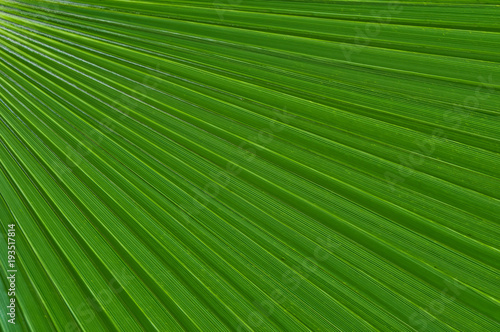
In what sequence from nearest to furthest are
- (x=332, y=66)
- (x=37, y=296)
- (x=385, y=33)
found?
(x=385, y=33) < (x=332, y=66) < (x=37, y=296)

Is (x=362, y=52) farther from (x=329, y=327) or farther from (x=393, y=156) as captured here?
(x=329, y=327)

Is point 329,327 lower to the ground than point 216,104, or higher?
lower

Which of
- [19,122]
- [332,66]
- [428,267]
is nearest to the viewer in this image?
[428,267]

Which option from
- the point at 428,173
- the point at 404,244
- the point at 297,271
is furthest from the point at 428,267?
the point at 297,271

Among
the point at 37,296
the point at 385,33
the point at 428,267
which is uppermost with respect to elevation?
the point at 385,33

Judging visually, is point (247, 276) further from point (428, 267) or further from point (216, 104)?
point (216, 104)

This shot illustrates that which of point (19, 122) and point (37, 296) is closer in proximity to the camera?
point (37, 296)
